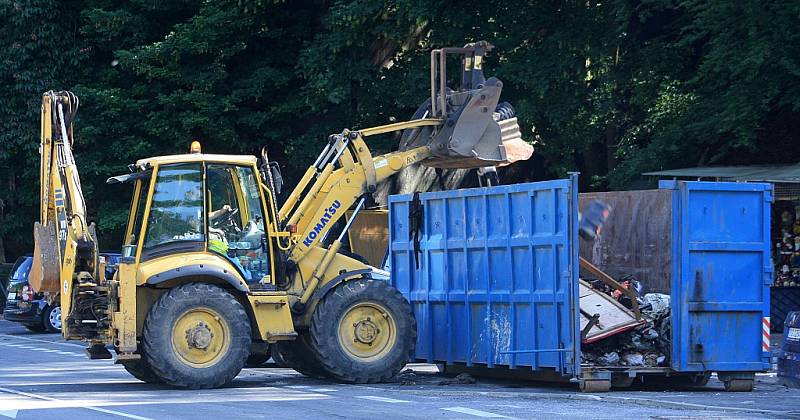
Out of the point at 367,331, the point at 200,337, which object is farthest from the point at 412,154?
A: the point at 200,337

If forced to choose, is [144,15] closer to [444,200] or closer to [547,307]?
[444,200]

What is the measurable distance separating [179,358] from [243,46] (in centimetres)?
1700

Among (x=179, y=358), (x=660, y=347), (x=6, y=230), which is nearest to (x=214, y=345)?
(x=179, y=358)

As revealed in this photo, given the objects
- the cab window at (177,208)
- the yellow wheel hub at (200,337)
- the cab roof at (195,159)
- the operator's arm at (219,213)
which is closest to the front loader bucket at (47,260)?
the cab window at (177,208)

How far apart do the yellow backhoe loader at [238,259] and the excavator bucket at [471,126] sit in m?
0.02

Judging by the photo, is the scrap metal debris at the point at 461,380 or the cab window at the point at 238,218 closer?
the cab window at the point at 238,218

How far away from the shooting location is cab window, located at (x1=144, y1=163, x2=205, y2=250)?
15.3m

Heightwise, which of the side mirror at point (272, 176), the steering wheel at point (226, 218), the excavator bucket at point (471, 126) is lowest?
the steering wheel at point (226, 218)

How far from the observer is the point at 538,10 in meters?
29.0

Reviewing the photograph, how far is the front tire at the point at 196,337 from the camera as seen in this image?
581 inches

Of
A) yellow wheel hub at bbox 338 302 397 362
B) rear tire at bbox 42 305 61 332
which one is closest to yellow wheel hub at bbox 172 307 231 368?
yellow wheel hub at bbox 338 302 397 362

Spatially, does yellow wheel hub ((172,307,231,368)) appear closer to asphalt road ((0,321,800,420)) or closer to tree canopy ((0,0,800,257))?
asphalt road ((0,321,800,420))

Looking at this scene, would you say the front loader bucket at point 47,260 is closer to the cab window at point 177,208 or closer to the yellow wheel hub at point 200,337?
the cab window at point 177,208

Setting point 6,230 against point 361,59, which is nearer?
point 361,59
